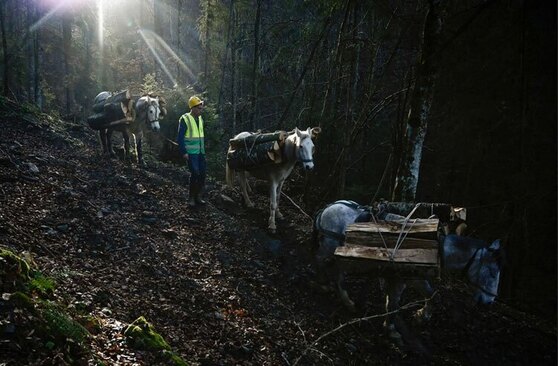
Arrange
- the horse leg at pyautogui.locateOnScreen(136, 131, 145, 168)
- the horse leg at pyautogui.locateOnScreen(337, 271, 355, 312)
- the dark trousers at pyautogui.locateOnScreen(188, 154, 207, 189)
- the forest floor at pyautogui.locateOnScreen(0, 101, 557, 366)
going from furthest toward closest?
1. the horse leg at pyautogui.locateOnScreen(136, 131, 145, 168)
2. the dark trousers at pyautogui.locateOnScreen(188, 154, 207, 189)
3. the horse leg at pyautogui.locateOnScreen(337, 271, 355, 312)
4. the forest floor at pyautogui.locateOnScreen(0, 101, 557, 366)

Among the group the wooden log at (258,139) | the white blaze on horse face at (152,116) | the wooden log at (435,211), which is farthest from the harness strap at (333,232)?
the white blaze on horse face at (152,116)

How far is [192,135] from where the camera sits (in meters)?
9.48

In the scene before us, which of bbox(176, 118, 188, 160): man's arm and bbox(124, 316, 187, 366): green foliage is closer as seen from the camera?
bbox(124, 316, 187, 366): green foliage

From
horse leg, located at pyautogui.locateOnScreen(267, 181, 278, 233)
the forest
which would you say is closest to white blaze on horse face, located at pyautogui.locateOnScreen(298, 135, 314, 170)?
horse leg, located at pyautogui.locateOnScreen(267, 181, 278, 233)

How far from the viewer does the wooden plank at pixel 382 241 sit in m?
5.41

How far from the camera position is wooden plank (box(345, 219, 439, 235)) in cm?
553

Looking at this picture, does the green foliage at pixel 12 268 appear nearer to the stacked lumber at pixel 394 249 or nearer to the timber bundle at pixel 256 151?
the stacked lumber at pixel 394 249

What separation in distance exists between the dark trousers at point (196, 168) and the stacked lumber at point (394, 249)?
4995 millimetres

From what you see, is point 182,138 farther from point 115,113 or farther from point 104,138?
point 104,138

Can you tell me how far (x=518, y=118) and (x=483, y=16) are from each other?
304 centimetres

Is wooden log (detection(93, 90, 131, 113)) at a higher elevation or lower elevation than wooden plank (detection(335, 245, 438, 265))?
higher

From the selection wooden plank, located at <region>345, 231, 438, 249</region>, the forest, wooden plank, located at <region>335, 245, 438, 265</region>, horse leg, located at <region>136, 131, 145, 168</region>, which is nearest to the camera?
wooden plank, located at <region>335, 245, 438, 265</region>

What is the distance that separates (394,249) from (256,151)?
194 inches

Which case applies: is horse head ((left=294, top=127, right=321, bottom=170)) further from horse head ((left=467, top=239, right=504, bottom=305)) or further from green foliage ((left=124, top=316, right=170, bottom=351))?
green foliage ((left=124, top=316, right=170, bottom=351))
